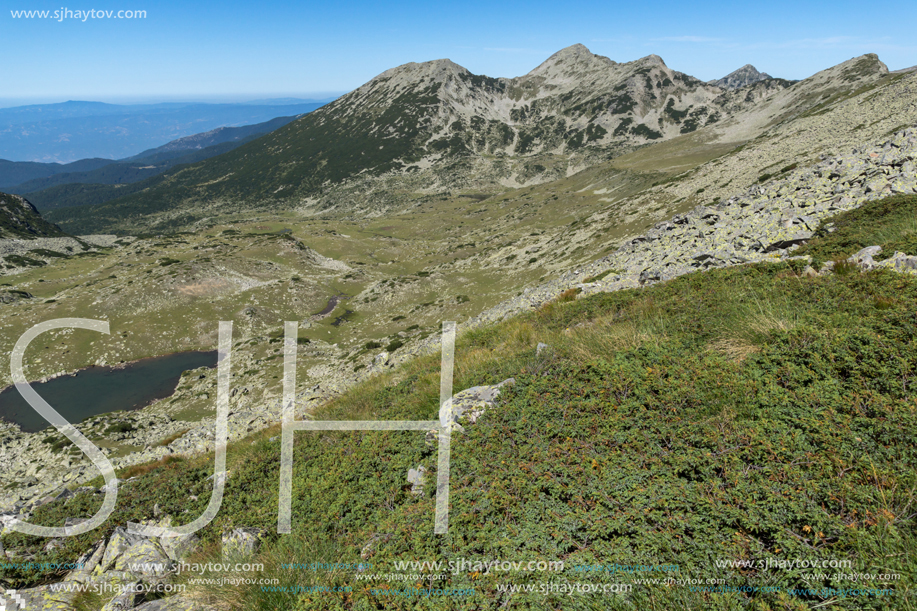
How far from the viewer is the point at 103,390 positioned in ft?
165

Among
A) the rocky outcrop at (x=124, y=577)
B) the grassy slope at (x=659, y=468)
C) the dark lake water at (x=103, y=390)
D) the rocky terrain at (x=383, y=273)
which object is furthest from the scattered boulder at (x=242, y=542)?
the dark lake water at (x=103, y=390)

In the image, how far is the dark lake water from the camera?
4562cm

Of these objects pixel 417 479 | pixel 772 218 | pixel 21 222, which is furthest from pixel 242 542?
pixel 21 222

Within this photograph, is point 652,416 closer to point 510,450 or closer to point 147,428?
point 510,450

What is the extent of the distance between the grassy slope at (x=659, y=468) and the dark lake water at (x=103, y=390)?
48490mm

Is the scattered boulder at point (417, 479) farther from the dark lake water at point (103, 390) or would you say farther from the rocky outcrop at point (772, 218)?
the dark lake water at point (103, 390)

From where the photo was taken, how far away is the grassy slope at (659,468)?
427 centimetres

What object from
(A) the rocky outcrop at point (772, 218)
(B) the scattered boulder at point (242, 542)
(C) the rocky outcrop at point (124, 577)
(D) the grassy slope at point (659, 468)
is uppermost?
(A) the rocky outcrop at point (772, 218)

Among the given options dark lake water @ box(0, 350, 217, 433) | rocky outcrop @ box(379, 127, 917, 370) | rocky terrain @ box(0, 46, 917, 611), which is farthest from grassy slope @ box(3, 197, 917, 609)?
dark lake water @ box(0, 350, 217, 433)

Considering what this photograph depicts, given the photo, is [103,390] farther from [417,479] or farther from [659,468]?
[659,468]

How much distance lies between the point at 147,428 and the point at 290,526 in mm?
40328

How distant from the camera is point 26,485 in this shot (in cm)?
2791

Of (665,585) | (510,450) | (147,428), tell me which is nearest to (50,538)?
(510,450)

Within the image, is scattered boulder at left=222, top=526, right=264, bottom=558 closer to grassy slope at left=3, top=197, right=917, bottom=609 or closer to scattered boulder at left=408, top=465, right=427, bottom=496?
grassy slope at left=3, top=197, right=917, bottom=609
